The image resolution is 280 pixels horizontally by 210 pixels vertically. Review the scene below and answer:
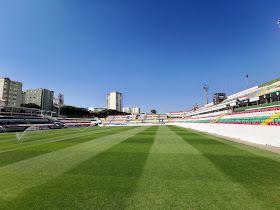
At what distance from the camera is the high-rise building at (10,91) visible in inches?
2721

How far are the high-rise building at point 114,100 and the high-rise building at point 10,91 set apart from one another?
88.7m

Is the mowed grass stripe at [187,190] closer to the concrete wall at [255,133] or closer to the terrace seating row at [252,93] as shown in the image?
the concrete wall at [255,133]

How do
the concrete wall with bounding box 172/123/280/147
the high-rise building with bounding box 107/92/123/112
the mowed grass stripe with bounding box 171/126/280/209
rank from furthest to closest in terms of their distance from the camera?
the high-rise building with bounding box 107/92/123/112 < the concrete wall with bounding box 172/123/280/147 < the mowed grass stripe with bounding box 171/126/280/209

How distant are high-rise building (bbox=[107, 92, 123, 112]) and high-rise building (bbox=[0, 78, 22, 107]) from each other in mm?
88698

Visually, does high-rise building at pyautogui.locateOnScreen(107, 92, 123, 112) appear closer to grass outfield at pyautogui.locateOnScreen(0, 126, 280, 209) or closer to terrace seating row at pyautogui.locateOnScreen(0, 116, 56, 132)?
terrace seating row at pyautogui.locateOnScreen(0, 116, 56, 132)

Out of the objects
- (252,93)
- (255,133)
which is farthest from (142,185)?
(252,93)

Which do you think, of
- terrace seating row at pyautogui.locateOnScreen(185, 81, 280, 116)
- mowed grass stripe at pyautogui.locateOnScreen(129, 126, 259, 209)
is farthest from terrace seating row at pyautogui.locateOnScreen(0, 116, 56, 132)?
terrace seating row at pyautogui.locateOnScreen(185, 81, 280, 116)

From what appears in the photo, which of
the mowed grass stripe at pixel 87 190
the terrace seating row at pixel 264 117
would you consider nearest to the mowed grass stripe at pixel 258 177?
the mowed grass stripe at pixel 87 190

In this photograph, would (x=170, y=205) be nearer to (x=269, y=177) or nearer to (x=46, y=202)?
(x=46, y=202)

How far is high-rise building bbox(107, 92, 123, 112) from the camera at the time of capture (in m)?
156

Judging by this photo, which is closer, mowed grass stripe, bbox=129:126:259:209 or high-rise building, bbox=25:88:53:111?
mowed grass stripe, bbox=129:126:259:209

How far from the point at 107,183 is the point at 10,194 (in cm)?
213

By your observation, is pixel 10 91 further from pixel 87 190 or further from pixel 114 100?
pixel 87 190

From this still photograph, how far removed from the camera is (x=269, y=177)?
3.63 m
